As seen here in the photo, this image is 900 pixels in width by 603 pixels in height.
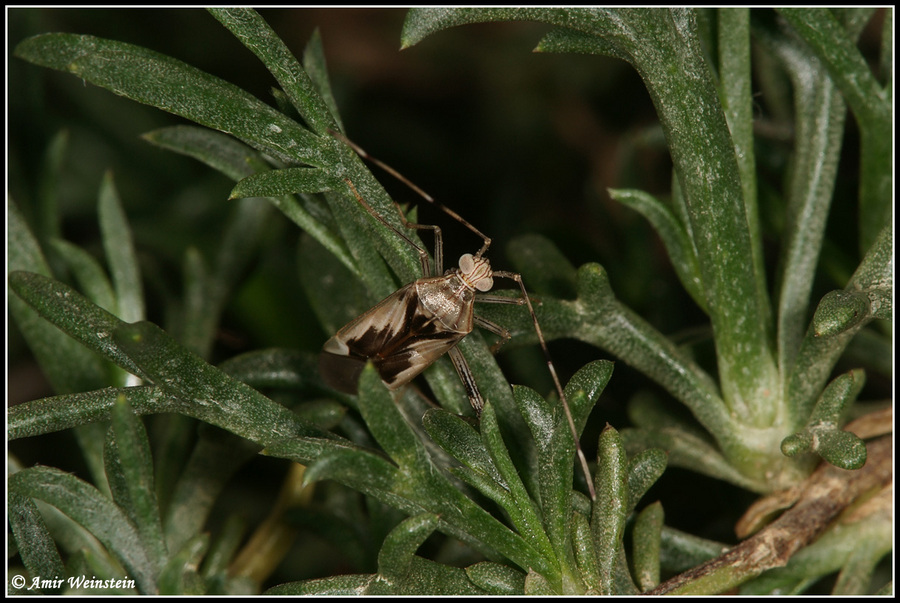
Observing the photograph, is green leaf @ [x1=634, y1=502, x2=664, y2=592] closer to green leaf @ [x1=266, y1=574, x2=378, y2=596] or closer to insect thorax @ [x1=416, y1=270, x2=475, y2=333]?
green leaf @ [x1=266, y1=574, x2=378, y2=596]

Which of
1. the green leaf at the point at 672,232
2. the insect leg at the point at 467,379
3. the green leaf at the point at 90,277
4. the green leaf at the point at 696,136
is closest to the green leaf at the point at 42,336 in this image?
the green leaf at the point at 90,277

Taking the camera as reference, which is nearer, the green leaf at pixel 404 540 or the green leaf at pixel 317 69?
the green leaf at pixel 404 540

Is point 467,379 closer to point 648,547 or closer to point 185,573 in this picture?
point 648,547

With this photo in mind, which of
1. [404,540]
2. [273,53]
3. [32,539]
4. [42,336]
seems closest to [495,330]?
[404,540]

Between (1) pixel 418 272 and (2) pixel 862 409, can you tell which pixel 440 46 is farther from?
(2) pixel 862 409

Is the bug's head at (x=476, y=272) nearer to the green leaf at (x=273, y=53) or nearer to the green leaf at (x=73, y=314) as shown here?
the green leaf at (x=273, y=53)

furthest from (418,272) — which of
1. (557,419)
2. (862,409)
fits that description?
(862,409)
